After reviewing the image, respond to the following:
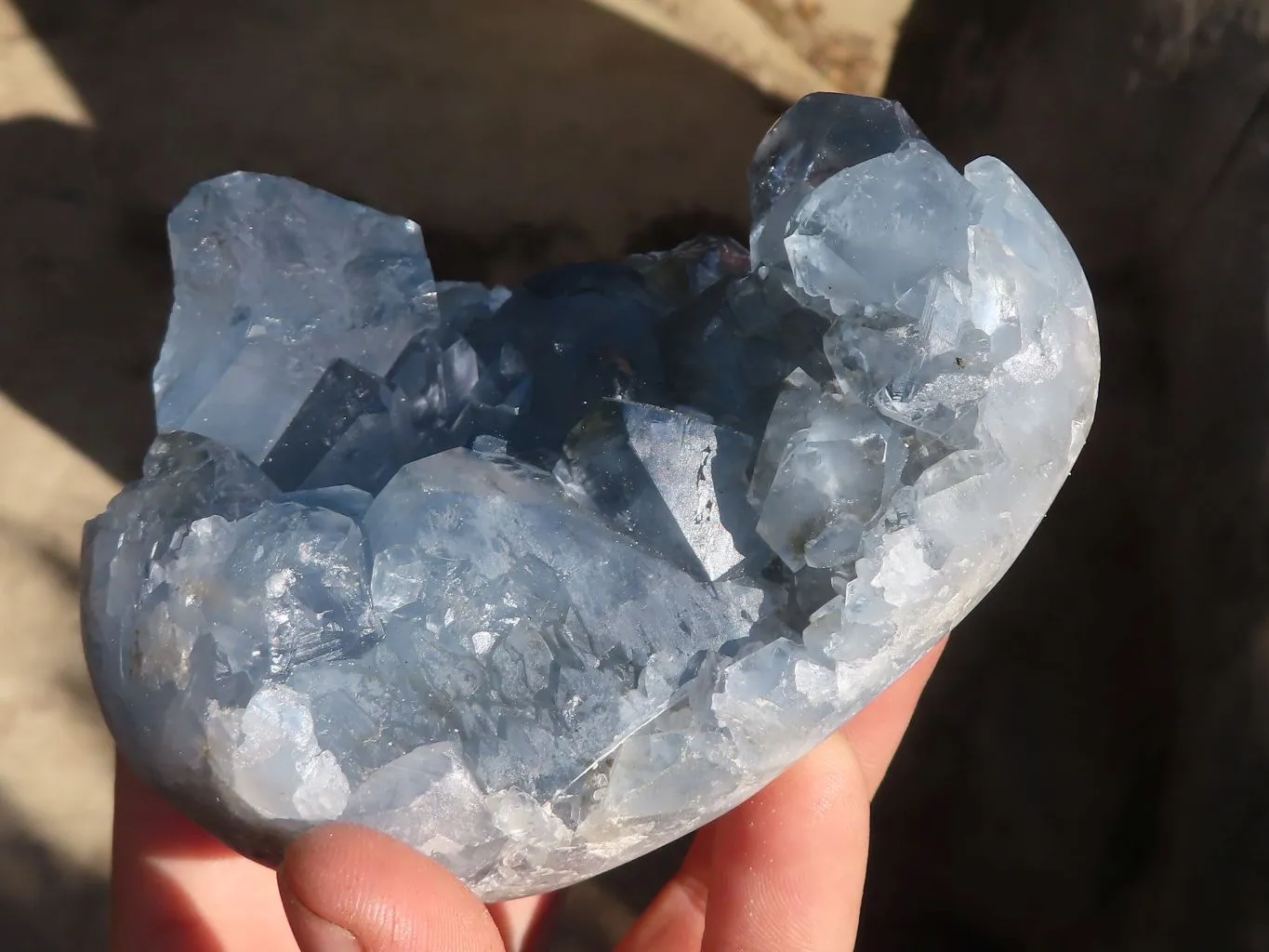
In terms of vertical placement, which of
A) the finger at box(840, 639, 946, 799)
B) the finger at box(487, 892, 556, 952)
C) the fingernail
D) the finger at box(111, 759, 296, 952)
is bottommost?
the finger at box(487, 892, 556, 952)

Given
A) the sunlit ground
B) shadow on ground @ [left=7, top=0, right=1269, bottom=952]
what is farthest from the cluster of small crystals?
the sunlit ground

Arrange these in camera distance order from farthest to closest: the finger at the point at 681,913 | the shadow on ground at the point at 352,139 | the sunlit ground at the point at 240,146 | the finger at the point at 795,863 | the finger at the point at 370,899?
the shadow on ground at the point at 352,139 < the sunlit ground at the point at 240,146 < the finger at the point at 681,913 < the finger at the point at 795,863 < the finger at the point at 370,899

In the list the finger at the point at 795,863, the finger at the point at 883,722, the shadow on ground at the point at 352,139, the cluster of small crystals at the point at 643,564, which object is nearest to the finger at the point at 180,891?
the cluster of small crystals at the point at 643,564

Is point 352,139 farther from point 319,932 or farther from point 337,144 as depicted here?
point 319,932

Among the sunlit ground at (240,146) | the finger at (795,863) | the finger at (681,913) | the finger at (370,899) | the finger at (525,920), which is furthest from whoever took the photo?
the sunlit ground at (240,146)

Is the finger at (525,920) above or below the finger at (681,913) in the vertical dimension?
below

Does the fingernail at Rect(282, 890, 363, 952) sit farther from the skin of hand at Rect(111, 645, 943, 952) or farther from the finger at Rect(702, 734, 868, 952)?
the finger at Rect(702, 734, 868, 952)

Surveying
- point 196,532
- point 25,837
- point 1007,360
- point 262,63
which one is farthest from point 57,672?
point 1007,360

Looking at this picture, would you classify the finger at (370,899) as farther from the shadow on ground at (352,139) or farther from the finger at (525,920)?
the shadow on ground at (352,139)
